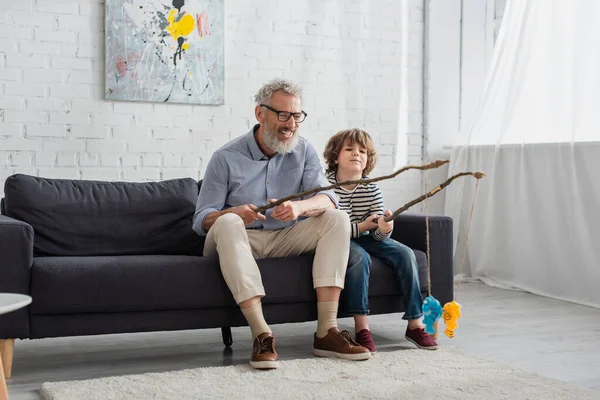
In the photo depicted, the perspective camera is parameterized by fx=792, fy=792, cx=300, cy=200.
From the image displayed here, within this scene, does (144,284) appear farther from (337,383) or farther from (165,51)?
(165,51)

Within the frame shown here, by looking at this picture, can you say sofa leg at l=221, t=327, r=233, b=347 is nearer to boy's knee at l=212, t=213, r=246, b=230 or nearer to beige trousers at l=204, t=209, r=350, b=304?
beige trousers at l=204, t=209, r=350, b=304

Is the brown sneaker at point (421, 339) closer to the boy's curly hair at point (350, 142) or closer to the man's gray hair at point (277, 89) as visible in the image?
the boy's curly hair at point (350, 142)

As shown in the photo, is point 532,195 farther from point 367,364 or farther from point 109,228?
point 109,228

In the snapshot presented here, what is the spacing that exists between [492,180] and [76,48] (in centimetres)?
256

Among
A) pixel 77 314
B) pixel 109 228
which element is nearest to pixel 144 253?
pixel 109 228

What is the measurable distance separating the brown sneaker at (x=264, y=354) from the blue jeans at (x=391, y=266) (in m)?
0.41

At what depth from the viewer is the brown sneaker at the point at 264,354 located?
9.11 feet

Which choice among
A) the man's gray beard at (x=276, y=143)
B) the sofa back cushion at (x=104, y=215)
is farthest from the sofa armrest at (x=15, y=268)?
the man's gray beard at (x=276, y=143)

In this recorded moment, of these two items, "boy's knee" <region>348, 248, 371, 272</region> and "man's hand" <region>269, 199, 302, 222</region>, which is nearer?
"man's hand" <region>269, 199, 302, 222</region>

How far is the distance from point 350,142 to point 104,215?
1090 mm

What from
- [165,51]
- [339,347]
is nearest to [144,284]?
[339,347]

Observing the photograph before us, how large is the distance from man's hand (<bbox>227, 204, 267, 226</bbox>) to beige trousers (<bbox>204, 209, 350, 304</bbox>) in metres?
0.04

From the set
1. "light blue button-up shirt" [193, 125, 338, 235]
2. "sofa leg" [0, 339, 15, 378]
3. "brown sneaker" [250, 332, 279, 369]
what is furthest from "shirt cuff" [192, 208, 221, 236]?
"sofa leg" [0, 339, 15, 378]

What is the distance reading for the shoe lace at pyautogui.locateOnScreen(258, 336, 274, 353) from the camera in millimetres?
2809
